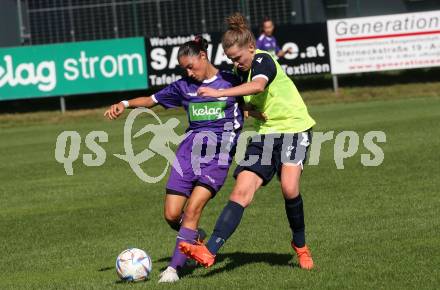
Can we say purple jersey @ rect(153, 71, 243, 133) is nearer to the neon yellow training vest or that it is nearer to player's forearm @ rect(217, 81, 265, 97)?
the neon yellow training vest

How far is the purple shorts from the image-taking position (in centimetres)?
833

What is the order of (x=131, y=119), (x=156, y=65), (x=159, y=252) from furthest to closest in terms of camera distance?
(x=156, y=65) → (x=131, y=119) → (x=159, y=252)

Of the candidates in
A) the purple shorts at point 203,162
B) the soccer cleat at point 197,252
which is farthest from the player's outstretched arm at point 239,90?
the soccer cleat at point 197,252

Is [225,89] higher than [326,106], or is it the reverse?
[225,89]

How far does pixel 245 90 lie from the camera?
7703 mm

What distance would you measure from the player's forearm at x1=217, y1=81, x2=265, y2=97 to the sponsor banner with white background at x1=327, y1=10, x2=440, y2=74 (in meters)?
20.3

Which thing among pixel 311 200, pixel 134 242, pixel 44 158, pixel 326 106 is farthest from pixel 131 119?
pixel 134 242

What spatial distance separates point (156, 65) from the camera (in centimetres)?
2823

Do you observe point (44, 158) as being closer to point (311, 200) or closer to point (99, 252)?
point (311, 200)

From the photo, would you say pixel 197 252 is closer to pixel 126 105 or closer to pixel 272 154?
pixel 272 154

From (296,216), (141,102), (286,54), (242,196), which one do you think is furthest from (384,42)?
(242,196)

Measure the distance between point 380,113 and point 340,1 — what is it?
35.8 feet

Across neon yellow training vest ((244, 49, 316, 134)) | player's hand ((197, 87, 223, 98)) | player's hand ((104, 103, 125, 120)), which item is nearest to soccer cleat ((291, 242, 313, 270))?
neon yellow training vest ((244, 49, 316, 134))

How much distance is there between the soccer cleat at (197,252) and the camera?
757 centimetres
